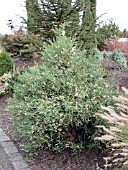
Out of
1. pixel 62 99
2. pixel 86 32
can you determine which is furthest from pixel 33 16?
pixel 62 99

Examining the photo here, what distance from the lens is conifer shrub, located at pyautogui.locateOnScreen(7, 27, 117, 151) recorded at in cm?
320

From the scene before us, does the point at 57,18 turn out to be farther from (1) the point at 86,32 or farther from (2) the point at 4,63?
(2) the point at 4,63

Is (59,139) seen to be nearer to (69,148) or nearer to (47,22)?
(69,148)

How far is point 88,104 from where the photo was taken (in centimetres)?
322

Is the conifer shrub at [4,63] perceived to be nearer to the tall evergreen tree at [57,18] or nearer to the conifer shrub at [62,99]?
the tall evergreen tree at [57,18]

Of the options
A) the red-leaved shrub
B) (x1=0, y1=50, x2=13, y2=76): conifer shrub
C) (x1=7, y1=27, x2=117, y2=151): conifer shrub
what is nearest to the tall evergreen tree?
(x1=0, y1=50, x2=13, y2=76): conifer shrub

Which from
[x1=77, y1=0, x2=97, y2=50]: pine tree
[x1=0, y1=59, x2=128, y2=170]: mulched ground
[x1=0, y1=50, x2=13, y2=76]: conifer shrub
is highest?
[x1=77, y1=0, x2=97, y2=50]: pine tree

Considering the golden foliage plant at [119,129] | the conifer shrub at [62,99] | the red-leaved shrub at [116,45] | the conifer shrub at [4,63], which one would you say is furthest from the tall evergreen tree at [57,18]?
the golden foliage plant at [119,129]

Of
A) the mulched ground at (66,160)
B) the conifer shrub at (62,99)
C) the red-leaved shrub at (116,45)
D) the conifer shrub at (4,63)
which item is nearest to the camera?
the conifer shrub at (62,99)

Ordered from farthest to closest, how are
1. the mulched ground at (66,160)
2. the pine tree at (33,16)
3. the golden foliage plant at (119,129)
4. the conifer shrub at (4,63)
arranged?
the pine tree at (33,16) < the conifer shrub at (4,63) < the mulched ground at (66,160) < the golden foliage plant at (119,129)

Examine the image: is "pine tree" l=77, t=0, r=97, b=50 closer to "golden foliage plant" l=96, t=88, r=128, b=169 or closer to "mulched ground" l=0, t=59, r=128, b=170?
"mulched ground" l=0, t=59, r=128, b=170

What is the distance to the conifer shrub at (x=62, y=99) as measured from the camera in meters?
3.20

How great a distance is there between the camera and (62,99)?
10.5ft

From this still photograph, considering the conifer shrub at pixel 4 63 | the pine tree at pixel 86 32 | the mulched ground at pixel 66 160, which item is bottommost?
the mulched ground at pixel 66 160
